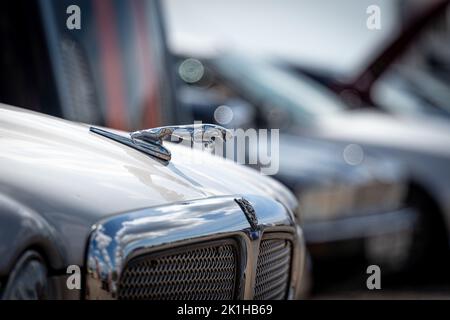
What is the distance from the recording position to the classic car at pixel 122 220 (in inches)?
69.7

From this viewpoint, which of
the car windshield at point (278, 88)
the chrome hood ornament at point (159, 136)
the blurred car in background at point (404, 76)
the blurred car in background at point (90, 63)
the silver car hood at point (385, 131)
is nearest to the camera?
the chrome hood ornament at point (159, 136)

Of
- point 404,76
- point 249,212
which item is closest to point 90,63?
point 249,212

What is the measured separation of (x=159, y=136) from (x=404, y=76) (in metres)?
8.59

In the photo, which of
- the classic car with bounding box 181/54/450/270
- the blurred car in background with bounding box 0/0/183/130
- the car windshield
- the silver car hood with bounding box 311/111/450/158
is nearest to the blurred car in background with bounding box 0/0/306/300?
the blurred car in background with bounding box 0/0/183/130

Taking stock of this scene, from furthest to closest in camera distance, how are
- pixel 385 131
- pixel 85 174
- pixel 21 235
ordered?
pixel 385 131, pixel 85 174, pixel 21 235

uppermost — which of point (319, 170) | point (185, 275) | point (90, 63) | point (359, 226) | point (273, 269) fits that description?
point (90, 63)

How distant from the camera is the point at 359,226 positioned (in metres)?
6.15

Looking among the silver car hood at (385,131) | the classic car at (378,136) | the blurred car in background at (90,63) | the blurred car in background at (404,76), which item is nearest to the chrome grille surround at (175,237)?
the blurred car in background at (90,63)

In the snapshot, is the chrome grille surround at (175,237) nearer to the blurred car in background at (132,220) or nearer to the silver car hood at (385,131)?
the blurred car in background at (132,220)

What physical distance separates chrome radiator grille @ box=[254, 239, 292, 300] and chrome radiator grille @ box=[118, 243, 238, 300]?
21cm

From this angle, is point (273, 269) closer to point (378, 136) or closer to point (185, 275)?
point (185, 275)

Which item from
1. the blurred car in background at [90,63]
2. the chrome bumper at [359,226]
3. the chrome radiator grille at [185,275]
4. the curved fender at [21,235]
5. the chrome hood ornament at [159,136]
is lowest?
the chrome bumper at [359,226]

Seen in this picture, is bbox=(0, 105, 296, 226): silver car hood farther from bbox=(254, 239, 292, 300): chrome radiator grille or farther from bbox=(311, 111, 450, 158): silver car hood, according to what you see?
bbox=(311, 111, 450, 158): silver car hood

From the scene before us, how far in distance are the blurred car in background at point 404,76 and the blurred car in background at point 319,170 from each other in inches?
37.0
